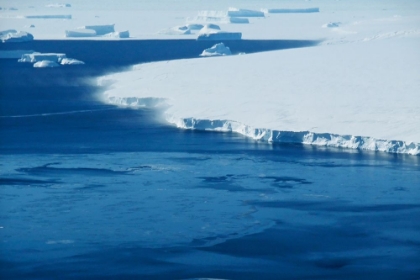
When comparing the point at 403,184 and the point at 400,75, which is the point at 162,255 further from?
the point at 400,75

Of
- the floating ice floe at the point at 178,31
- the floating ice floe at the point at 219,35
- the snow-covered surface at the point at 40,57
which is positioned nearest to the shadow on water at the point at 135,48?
the floating ice floe at the point at 219,35

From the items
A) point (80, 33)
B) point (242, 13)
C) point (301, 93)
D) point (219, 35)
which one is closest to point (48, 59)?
point (219, 35)

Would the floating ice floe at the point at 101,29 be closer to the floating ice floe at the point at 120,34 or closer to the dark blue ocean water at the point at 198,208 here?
the floating ice floe at the point at 120,34

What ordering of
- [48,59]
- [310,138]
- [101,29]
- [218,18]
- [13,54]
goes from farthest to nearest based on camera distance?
[218,18]
[101,29]
[13,54]
[48,59]
[310,138]

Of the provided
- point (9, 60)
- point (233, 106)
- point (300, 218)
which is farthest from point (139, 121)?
point (9, 60)

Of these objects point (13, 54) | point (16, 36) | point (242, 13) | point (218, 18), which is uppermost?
point (242, 13)

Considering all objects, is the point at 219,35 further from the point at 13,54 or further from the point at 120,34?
the point at 13,54

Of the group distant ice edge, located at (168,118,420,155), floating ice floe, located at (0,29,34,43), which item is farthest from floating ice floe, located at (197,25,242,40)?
distant ice edge, located at (168,118,420,155)
